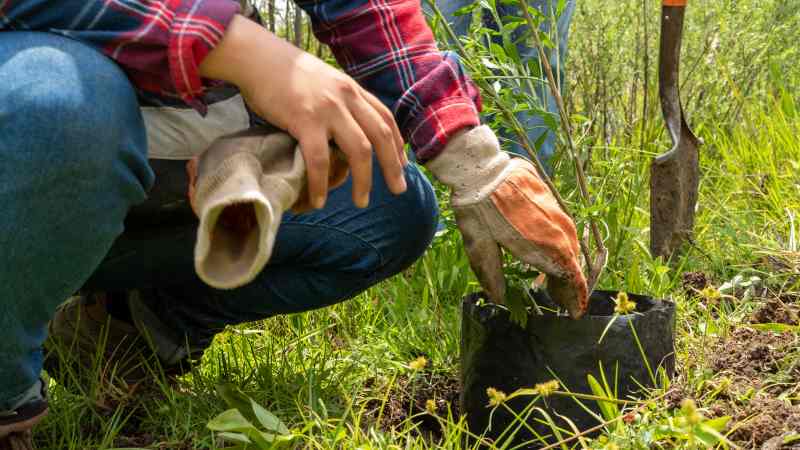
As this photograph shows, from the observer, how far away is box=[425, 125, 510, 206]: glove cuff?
57.6 inches

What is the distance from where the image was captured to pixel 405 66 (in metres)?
1.54

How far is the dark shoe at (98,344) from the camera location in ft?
6.23

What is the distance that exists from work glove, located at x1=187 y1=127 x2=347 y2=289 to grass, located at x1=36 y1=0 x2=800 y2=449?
0.46m

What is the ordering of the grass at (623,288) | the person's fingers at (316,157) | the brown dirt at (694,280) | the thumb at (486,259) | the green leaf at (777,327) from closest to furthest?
the person's fingers at (316,157)
the thumb at (486,259)
the grass at (623,288)
the green leaf at (777,327)
the brown dirt at (694,280)

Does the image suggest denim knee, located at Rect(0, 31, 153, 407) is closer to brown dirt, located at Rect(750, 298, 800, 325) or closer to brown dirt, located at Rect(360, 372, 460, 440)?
brown dirt, located at Rect(360, 372, 460, 440)

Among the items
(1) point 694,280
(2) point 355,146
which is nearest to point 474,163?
(2) point 355,146

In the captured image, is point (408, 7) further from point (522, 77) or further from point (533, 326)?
point (533, 326)

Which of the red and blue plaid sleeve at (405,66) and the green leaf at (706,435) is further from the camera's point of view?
the red and blue plaid sleeve at (405,66)

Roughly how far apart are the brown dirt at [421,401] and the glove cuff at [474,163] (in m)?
0.58

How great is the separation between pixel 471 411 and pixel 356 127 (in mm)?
783

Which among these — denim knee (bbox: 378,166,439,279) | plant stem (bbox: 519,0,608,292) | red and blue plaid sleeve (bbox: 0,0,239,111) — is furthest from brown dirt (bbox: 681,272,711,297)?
red and blue plaid sleeve (bbox: 0,0,239,111)

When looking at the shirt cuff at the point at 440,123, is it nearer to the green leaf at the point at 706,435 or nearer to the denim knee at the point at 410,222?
the denim knee at the point at 410,222

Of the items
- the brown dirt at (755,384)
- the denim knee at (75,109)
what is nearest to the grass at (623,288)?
the brown dirt at (755,384)

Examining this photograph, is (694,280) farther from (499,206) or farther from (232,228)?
(232,228)
